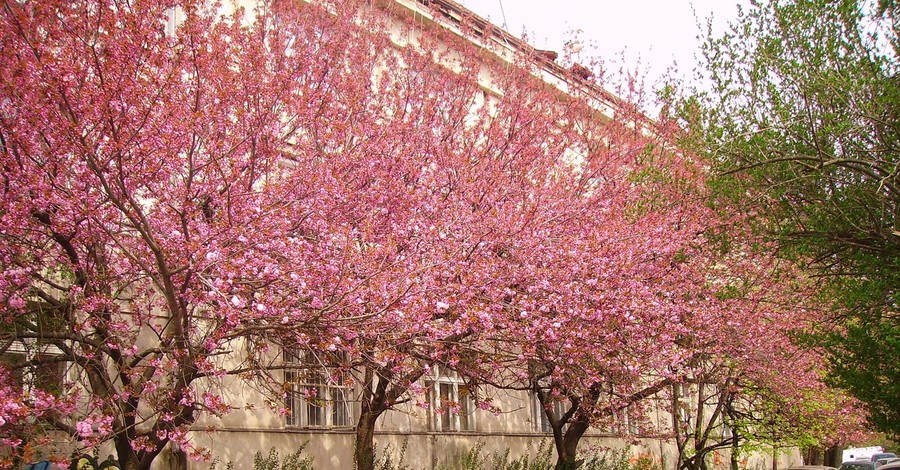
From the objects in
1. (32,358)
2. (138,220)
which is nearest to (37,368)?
(32,358)

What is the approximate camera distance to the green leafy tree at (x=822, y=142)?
1249 centimetres

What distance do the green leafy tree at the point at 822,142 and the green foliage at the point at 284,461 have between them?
8821 millimetres

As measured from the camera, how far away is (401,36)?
20.6 meters

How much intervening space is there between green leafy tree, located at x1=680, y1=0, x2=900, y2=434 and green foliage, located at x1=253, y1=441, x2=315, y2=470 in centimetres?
882

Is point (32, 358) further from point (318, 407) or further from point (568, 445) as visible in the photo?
point (568, 445)

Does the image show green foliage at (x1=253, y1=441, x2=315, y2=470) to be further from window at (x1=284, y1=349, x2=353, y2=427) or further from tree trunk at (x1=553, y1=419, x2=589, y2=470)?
tree trunk at (x1=553, y1=419, x2=589, y2=470)

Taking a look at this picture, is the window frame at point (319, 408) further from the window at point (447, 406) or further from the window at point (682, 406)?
the window at point (682, 406)

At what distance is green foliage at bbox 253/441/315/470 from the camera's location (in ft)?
51.8

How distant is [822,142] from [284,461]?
10567 millimetres

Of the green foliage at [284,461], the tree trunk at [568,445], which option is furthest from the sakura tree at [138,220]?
the tree trunk at [568,445]

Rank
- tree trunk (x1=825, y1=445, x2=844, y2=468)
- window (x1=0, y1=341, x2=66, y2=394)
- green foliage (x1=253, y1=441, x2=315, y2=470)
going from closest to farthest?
window (x1=0, y1=341, x2=66, y2=394)
green foliage (x1=253, y1=441, x2=315, y2=470)
tree trunk (x1=825, y1=445, x2=844, y2=468)

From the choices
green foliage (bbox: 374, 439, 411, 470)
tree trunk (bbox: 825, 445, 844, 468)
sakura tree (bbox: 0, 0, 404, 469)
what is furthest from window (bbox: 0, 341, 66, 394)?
tree trunk (bbox: 825, 445, 844, 468)

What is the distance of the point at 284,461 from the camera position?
16562 mm

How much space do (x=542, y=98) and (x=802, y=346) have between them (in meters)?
7.97
